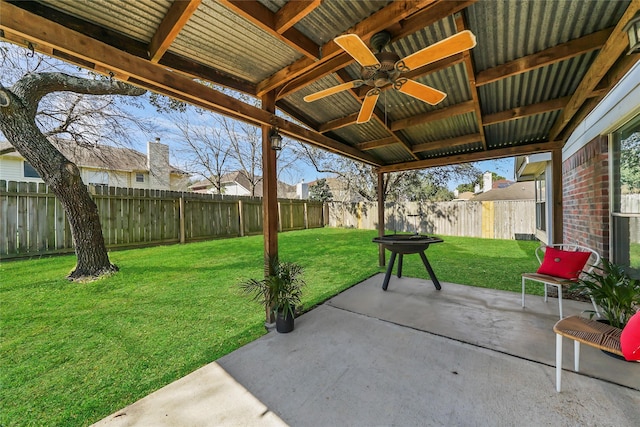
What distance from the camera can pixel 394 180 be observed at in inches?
567

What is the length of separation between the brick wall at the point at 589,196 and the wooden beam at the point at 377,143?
2561mm

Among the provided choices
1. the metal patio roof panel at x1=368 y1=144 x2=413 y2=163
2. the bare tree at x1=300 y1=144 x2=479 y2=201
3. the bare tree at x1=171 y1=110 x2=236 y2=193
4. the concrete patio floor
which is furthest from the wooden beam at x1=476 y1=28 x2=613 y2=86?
the bare tree at x1=171 y1=110 x2=236 y2=193

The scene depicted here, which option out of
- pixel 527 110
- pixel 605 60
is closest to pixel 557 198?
pixel 527 110

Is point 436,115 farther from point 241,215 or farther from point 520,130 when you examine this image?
point 241,215

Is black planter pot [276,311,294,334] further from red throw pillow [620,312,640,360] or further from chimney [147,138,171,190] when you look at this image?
chimney [147,138,171,190]

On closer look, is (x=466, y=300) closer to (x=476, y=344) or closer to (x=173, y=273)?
(x=476, y=344)

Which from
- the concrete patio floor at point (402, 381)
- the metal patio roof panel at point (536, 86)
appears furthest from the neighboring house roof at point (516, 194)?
the concrete patio floor at point (402, 381)

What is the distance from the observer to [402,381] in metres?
1.95

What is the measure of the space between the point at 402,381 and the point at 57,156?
6.35m

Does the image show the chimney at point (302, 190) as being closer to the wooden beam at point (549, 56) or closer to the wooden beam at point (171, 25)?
the wooden beam at point (549, 56)

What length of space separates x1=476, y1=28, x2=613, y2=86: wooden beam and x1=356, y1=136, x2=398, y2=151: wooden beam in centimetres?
180

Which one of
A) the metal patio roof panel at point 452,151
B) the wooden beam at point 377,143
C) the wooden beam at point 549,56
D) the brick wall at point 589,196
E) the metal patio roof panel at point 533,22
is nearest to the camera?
the metal patio roof panel at point 533,22

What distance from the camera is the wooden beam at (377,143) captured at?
4448 mm

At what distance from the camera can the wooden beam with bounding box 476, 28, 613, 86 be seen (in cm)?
201
